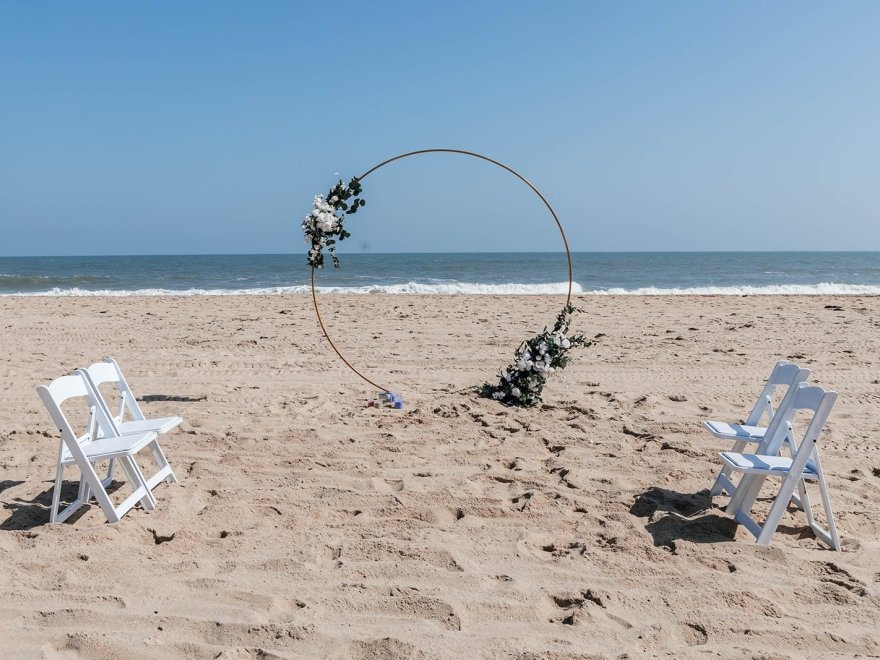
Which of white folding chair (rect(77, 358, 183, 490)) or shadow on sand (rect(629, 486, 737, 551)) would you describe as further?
white folding chair (rect(77, 358, 183, 490))

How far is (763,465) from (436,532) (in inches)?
70.7

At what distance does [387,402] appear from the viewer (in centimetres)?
699

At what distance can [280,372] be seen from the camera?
8555mm

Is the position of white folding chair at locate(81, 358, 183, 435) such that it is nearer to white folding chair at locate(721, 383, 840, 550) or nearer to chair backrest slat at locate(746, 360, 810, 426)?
white folding chair at locate(721, 383, 840, 550)

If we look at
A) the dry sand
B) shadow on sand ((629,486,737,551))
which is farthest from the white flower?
shadow on sand ((629,486,737,551))

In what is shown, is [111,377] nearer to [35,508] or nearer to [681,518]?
[35,508]

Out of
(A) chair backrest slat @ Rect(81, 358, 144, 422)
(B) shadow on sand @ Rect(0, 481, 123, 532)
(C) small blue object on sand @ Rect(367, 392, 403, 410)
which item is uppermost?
(A) chair backrest slat @ Rect(81, 358, 144, 422)

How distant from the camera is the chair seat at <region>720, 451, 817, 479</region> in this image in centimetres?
382

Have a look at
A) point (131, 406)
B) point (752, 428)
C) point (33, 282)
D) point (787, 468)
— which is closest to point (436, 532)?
point (787, 468)

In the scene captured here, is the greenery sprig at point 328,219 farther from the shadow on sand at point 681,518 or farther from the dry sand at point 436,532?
the shadow on sand at point 681,518

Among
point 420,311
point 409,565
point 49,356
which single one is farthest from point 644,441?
point 420,311

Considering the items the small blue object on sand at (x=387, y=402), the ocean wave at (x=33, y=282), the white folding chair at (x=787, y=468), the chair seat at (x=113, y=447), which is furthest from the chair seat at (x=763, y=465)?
the ocean wave at (x=33, y=282)

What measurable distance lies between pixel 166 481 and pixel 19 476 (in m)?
1.06

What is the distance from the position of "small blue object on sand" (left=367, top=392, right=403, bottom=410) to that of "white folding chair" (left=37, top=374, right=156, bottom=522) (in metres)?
2.72
